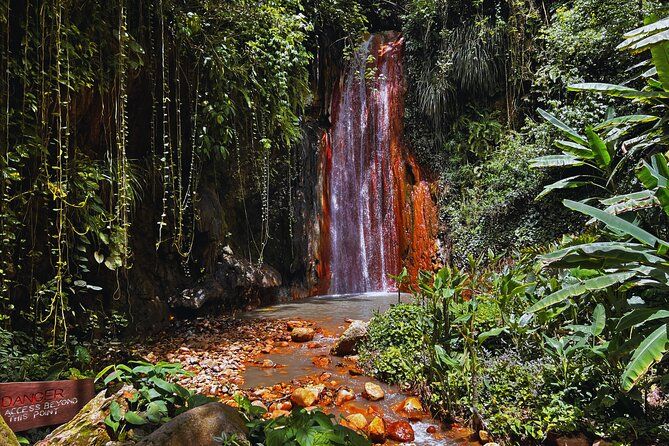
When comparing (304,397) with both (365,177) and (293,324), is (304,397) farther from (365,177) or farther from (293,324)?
(365,177)

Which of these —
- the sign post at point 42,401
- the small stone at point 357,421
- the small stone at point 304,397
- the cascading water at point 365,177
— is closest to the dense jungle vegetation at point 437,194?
the sign post at point 42,401

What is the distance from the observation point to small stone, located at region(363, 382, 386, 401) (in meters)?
4.13

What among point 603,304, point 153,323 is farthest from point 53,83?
point 603,304

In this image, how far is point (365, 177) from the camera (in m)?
11.8

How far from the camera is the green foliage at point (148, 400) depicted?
239 centimetres

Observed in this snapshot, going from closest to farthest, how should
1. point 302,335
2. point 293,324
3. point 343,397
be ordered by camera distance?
1. point 343,397
2. point 302,335
3. point 293,324

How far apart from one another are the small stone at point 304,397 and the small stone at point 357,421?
0.52 metres

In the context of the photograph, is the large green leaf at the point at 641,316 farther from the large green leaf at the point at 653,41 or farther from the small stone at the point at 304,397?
the small stone at the point at 304,397

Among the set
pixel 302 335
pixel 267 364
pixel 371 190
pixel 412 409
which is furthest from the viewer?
pixel 371 190

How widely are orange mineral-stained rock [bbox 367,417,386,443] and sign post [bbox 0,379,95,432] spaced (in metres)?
2.22

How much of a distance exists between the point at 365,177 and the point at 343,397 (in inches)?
328

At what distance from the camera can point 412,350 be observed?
15.6 ft

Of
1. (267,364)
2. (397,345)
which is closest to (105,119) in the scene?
(267,364)

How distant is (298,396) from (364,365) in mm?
1166
